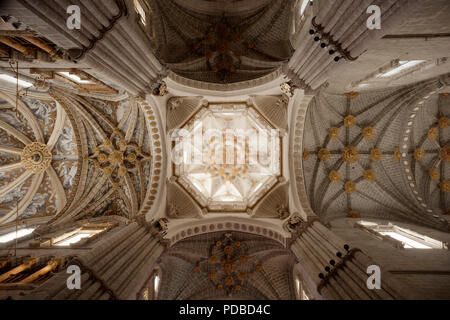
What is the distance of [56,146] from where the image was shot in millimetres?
11633

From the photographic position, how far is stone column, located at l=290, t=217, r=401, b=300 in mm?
5502

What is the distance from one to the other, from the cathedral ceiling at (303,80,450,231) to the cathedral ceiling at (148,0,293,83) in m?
4.22

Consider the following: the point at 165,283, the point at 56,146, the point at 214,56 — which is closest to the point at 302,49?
the point at 214,56

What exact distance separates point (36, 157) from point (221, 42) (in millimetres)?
12110

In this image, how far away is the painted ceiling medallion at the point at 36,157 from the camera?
11344 mm

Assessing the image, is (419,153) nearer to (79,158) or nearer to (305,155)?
(305,155)

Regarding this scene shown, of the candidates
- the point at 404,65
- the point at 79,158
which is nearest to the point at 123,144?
the point at 79,158

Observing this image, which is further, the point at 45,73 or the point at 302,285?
the point at 302,285

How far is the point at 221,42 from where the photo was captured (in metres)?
12.0

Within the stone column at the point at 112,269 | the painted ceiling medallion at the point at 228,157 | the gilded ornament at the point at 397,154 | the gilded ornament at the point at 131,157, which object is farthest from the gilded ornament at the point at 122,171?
the gilded ornament at the point at 397,154

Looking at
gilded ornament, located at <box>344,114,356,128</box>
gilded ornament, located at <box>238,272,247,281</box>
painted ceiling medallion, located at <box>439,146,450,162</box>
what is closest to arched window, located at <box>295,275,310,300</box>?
gilded ornament, located at <box>238,272,247,281</box>

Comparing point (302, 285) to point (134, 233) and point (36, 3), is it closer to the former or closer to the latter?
point (134, 233)

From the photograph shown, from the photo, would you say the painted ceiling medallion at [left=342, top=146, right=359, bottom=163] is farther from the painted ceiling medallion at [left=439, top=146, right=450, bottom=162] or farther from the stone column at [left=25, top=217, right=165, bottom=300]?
the stone column at [left=25, top=217, right=165, bottom=300]
